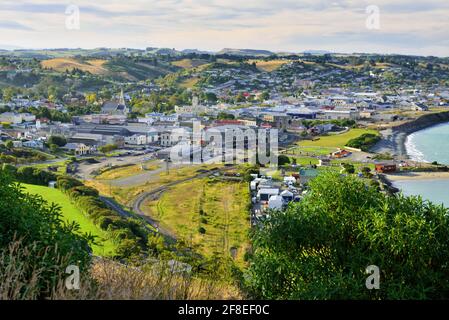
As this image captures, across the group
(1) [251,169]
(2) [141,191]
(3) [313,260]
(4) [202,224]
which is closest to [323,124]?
(1) [251,169]

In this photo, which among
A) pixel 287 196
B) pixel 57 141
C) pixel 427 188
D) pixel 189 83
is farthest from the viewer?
pixel 189 83

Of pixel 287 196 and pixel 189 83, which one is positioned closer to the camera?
pixel 287 196

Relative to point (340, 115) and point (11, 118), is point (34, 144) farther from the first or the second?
point (340, 115)

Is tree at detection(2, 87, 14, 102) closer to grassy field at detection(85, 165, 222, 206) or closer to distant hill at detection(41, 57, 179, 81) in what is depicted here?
distant hill at detection(41, 57, 179, 81)

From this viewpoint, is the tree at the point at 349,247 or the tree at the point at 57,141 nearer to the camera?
the tree at the point at 349,247

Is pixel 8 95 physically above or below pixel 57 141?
above

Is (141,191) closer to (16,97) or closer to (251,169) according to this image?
(251,169)

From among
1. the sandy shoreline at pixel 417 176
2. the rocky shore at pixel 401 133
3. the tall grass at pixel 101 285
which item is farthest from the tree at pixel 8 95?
the tall grass at pixel 101 285

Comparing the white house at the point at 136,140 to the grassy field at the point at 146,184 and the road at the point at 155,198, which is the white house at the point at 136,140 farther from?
the road at the point at 155,198

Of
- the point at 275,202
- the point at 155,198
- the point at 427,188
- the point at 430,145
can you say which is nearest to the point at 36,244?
the point at 275,202
